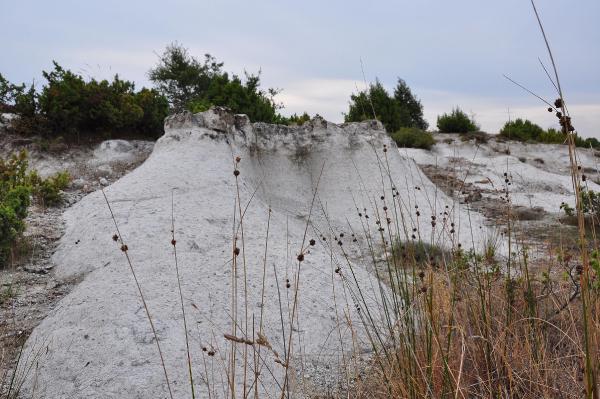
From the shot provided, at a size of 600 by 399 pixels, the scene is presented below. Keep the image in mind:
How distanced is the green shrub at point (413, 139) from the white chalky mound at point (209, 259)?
7.25 metres

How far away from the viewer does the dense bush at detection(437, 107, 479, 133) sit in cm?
2144

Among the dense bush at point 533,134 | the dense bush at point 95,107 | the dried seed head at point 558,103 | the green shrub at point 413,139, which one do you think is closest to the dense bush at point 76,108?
the dense bush at point 95,107

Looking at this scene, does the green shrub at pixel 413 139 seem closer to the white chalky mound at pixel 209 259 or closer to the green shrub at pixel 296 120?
the green shrub at pixel 296 120

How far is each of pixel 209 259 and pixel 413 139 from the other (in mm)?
13675

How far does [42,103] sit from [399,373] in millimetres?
11453

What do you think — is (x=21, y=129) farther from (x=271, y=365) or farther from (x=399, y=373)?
(x=399, y=373)

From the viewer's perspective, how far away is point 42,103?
39.2 ft

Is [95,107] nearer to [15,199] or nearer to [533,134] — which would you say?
[15,199]

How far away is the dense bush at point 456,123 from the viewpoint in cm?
2144

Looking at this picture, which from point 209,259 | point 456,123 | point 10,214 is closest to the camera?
point 209,259

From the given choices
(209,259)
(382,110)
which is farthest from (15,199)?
(382,110)

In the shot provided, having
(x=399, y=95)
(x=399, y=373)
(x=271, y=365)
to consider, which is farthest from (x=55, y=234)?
(x=399, y=95)

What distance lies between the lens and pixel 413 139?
59.2 ft

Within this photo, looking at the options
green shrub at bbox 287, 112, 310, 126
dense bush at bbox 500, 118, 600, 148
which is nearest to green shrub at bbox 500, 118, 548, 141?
dense bush at bbox 500, 118, 600, 148
